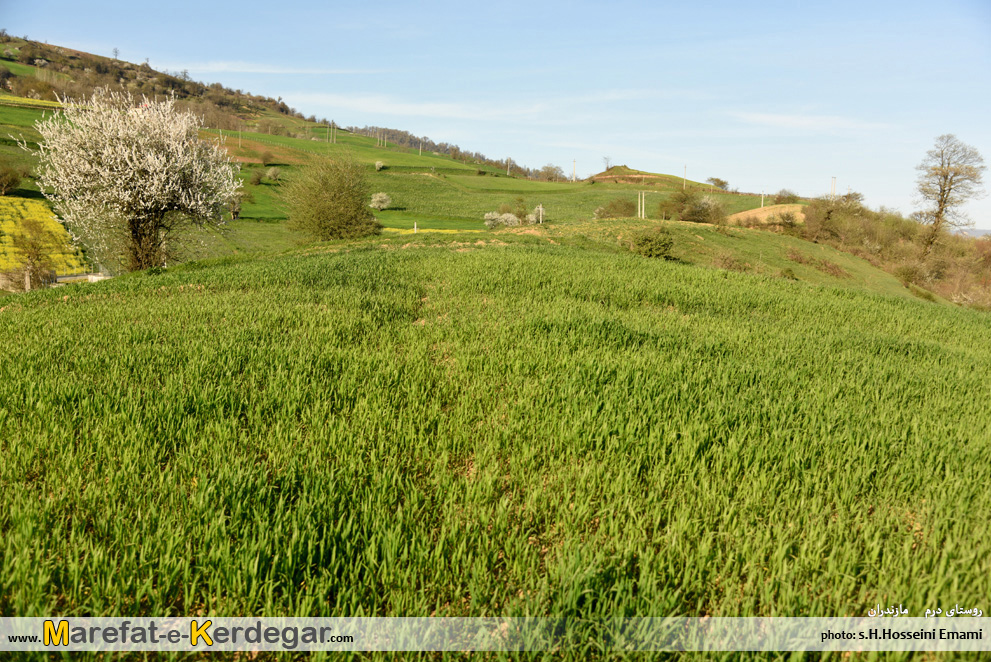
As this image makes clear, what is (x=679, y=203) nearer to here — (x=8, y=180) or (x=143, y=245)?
(x=143, y=245)

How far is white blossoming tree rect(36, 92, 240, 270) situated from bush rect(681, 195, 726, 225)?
156ft

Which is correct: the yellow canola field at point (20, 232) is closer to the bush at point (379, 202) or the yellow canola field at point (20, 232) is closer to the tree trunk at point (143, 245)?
the tree trunk at point (143, 245)

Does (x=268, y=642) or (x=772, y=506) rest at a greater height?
(x=772, y=506)

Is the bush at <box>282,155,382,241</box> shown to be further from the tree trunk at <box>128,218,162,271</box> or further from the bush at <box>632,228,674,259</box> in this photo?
the bush at <box>632,228,674,259</box>

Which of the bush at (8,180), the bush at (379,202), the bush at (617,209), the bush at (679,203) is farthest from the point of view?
the bush at (379,202)

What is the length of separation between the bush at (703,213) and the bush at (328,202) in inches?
1444

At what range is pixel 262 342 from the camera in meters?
6.97

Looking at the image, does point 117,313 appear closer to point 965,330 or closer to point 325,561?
point 325,561

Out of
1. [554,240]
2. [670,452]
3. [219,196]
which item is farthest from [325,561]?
[554,240]

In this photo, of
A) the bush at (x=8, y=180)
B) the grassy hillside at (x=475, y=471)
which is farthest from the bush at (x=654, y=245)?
the bush at (x=8, y=180)

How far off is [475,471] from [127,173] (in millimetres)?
24447

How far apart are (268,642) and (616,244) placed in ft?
112

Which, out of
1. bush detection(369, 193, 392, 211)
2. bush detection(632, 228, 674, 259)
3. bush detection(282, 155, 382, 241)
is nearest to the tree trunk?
bush detection(282, 155, 382, 241)

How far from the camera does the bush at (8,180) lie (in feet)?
139
